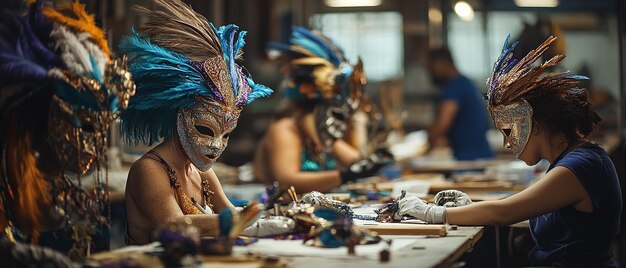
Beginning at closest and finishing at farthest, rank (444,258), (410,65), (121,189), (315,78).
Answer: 1. (444,258)
2. (121,189)
3. (315,78)
4. (410,65)

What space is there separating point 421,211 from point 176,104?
105 cm

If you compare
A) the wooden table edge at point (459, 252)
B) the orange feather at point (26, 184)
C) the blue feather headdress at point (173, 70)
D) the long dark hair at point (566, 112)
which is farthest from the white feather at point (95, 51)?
the long dark hair at point (566, 112)

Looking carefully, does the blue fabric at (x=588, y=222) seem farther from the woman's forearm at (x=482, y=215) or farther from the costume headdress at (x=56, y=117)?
the costume headdress at (x=56, y=117)

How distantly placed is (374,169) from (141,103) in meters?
2.75

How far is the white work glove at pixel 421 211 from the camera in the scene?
404 centimetres

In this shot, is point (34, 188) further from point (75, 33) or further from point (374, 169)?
point (374, 169)

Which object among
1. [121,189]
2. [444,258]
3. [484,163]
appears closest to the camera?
[444,258]

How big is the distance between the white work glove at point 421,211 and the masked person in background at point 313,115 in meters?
2.07

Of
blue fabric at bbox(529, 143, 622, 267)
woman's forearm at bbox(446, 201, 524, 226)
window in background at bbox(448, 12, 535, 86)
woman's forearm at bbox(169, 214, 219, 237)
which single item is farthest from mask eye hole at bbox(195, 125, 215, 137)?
window in background at bbox(448, 12, 535, 86)

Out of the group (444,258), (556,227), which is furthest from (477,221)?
(444,258)

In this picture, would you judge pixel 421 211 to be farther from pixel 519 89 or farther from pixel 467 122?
pixel 467 122

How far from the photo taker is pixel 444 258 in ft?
10.9

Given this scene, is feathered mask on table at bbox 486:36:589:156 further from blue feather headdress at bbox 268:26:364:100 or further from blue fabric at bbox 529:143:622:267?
blue feather headdress at bbox 268:26:364:100

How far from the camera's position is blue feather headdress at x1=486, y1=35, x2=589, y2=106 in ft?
13.4
